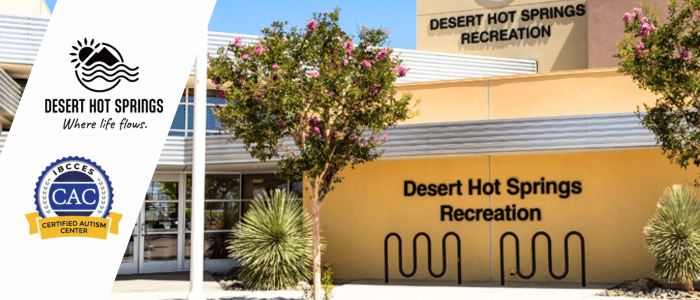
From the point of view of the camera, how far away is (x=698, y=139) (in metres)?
9.51

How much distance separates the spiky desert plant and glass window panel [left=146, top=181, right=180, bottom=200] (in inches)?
160

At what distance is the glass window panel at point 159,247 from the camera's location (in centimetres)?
1817

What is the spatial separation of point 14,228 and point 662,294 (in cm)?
1081

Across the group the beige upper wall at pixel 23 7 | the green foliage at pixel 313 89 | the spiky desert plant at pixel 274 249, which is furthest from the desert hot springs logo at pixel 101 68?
the beige upper wall at pixel 23 7

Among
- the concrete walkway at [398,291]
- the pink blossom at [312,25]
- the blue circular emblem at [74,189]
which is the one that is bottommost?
the concrete walkway at [398,291]

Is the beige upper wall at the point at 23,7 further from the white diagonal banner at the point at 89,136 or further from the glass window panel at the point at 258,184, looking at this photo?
the white diagonal banner at the point at 89,136

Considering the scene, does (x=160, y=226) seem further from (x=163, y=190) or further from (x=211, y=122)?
(x=211, y=122)

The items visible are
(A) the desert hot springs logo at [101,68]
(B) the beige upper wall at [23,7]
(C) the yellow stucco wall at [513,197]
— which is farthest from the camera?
(B) the beige upper wall at [23,7]

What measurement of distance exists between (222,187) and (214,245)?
1589 millimetres

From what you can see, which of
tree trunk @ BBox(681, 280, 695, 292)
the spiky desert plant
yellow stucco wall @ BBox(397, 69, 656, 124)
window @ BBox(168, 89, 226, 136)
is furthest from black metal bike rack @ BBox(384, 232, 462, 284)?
window @ BBox(168, 89, 226, 136)

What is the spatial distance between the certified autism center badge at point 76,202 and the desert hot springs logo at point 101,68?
83cm

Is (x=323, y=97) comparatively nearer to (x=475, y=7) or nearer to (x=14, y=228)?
(x=14, y=228)

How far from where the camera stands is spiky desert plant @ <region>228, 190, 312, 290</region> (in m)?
14.5

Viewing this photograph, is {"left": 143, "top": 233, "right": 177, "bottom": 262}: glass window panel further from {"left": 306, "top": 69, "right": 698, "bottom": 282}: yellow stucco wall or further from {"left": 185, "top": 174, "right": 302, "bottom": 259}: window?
{"left": 306, "top": 69, "right": 698, "bottom": 282}: yellow stucco wall
